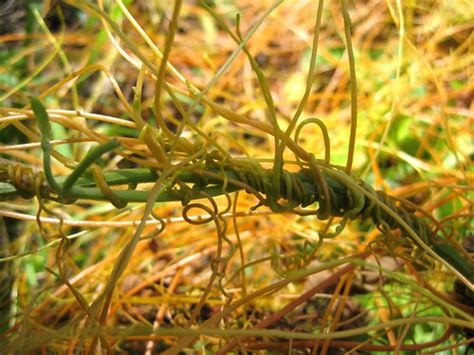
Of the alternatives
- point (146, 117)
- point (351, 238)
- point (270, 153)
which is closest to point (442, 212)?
point (351, 238)

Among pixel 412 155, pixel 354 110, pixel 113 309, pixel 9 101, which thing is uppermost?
pixel 354 110

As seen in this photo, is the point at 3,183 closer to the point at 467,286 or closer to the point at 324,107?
the point at 467,286

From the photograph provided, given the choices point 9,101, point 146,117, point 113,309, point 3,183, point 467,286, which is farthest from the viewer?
point 146,117

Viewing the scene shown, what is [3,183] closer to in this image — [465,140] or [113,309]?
[113,309]

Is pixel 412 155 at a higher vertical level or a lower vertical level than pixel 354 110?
lower

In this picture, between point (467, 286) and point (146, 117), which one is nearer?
point (467, 286)

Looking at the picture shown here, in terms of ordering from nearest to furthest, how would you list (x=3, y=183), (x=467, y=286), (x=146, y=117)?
(x=3, y=183) → (x=467, y=286) → (x=146, y=117)
